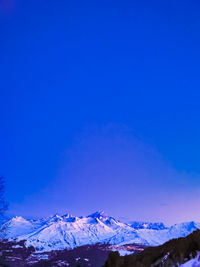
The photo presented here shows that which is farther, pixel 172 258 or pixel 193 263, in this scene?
pixel 172 258

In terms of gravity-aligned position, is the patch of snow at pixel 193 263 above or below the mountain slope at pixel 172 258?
below

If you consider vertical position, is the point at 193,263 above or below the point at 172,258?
below

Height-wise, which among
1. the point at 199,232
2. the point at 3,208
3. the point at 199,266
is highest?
the point at 3,208

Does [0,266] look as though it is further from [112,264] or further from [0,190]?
[112,264]

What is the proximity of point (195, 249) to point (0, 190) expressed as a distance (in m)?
15.9

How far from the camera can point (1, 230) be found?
19.6 metres

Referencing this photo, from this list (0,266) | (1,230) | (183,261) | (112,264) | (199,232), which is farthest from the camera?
(0,266)

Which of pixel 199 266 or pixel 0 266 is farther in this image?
pixel 0 266

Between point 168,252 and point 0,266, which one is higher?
point 0,266

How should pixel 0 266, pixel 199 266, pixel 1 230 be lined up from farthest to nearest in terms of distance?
pixel 0 266
pixel 1 230
pixel 199 266

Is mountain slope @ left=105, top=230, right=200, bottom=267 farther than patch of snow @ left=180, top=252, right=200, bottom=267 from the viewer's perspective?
Yes

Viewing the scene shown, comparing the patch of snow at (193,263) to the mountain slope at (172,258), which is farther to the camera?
the mountain slope at (172,258)

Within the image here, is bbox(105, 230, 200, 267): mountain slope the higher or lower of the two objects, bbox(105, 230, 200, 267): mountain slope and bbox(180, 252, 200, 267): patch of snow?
the higher

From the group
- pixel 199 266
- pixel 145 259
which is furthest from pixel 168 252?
pixel 199 266
